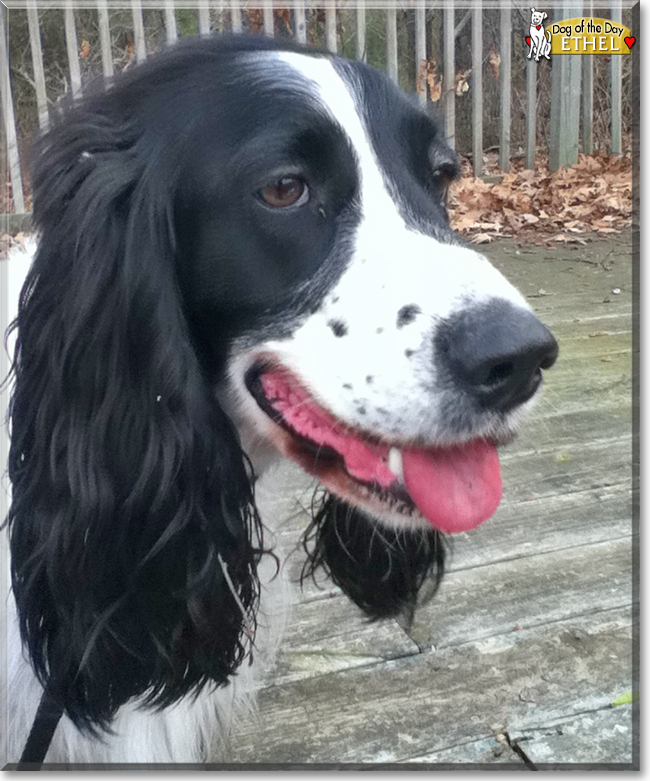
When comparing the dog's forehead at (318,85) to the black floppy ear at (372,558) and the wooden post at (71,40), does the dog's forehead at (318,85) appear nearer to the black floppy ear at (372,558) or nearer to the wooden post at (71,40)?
the black floppy ear at (372,558)

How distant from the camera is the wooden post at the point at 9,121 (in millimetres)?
1709

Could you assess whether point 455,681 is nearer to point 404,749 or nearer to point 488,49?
point 404,749

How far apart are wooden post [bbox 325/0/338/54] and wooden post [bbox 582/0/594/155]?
3.86ft

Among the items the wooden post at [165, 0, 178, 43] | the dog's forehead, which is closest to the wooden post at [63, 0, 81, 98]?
the wooden post at [165, 0, 178, 43]

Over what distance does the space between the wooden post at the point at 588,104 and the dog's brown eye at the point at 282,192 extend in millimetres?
2585

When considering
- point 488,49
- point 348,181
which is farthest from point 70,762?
point 488,49

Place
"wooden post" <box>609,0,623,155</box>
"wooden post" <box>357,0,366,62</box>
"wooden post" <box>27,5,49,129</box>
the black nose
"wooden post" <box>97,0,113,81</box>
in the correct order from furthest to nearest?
"wooden post" <box>357,0,366,62</box> → "wooden post" <box>97,0,113,81</box> → "wooden post" <box>609,0,623,155</box> → "wooden post" <box>27,5,49,129</box> → the black nose

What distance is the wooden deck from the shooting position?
1.67 metres

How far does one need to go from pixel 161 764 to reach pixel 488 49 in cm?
378

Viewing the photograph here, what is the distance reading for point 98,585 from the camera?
1393 mm

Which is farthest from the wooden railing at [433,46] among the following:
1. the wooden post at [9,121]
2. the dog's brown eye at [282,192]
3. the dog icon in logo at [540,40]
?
the dog's brown eye at [282,192]

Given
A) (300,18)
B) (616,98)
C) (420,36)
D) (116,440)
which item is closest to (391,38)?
(420,36)

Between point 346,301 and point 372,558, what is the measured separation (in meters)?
0.80

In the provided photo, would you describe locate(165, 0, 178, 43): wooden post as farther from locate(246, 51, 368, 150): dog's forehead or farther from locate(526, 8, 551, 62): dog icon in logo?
locate(246, 51, 368, 150): dog's forehead
